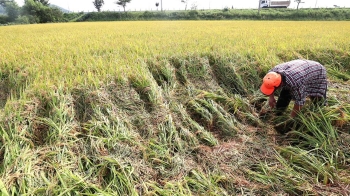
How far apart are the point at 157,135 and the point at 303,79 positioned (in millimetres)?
1435

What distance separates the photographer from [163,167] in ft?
5.65

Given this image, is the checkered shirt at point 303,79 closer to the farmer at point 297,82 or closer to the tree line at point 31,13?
the farmer at point 297,82

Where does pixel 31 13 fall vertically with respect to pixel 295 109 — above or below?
above

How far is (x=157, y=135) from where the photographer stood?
6.62 feet

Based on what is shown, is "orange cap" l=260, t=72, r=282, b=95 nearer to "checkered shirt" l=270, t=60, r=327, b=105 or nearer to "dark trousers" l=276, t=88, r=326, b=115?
"checkered shirt" l=270, t=60, r=327, b=105

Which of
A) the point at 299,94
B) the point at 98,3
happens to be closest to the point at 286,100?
the point at 299,94

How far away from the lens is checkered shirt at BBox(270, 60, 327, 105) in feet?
6.53

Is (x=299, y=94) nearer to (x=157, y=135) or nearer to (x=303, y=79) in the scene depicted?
(x=303, y=79)

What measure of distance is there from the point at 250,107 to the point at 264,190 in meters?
1.14

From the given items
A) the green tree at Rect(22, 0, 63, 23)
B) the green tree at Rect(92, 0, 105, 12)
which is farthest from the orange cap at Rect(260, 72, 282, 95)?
the green tree at Rect(92, 0, 105, 12)

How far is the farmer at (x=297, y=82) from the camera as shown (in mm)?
1954

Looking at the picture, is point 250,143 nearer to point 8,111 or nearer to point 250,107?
point 250,107

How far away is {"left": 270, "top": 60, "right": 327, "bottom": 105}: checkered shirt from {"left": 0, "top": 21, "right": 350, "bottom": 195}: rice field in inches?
8.1

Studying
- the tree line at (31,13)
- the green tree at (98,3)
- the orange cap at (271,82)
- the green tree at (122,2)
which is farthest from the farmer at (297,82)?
the green tree at (98,3)
